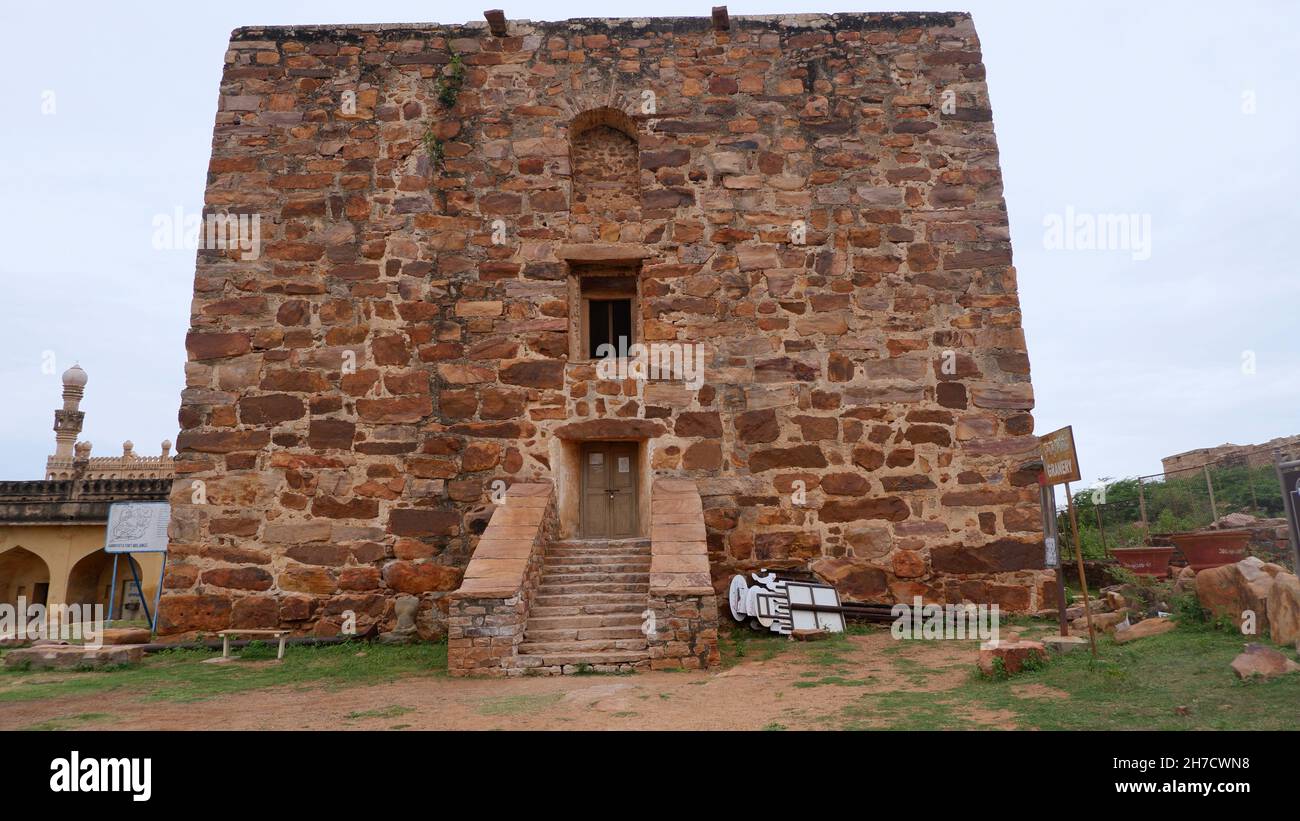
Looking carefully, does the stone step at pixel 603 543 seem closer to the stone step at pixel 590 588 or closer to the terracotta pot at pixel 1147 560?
the stone step at pixel 590 588

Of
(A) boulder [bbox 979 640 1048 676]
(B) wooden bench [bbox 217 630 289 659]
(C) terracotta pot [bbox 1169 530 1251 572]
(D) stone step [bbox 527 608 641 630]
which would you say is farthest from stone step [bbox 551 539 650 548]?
(C) terracotta pot [bbox 1169 530 1251 572]

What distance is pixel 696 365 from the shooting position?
891 cm

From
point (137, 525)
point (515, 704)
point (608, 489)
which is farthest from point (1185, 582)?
point (137, 525)

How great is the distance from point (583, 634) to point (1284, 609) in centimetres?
500

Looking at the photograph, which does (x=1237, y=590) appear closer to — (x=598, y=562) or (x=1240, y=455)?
(x=598, y=562)

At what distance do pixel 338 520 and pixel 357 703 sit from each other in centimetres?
354

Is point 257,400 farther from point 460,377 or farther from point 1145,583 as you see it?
point 1145,583

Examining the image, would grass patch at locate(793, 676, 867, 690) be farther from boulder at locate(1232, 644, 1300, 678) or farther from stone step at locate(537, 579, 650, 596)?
boulder at locate(1232, 644, 1300, 678)

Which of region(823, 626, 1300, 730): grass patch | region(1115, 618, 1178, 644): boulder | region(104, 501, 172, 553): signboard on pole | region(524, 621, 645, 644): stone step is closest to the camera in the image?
region(823, 626, 1300, 730): grass patch

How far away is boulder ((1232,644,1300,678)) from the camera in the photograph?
4.38m

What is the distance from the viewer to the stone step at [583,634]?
6707 mm

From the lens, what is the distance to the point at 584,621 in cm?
692

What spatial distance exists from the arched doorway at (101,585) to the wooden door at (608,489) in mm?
11935

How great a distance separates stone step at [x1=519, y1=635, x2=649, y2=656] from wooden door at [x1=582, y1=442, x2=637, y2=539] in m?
2.57
